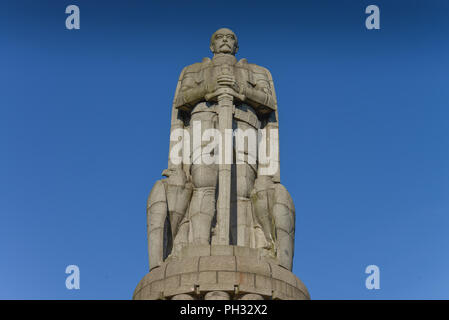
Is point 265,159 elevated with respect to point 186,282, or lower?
elevated

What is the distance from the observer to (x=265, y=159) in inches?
1007

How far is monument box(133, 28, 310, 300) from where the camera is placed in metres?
21.9

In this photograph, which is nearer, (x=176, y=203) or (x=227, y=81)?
(x=176, y=203)

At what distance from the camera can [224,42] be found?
86.9ft

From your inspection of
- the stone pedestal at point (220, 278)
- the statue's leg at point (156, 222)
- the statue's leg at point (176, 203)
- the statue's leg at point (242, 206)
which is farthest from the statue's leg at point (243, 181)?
the statue's leg at point (156, 222)

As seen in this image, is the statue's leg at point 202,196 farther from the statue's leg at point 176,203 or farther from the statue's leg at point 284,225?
the statue's leg at point 284,225

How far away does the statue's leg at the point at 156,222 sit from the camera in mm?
23562

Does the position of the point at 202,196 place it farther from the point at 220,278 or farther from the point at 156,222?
the point at 220,278

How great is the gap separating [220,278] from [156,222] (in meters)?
3.10

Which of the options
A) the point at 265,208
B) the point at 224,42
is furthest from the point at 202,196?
the point at 224,42

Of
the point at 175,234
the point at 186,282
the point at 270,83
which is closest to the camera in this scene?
the point at 186,282
